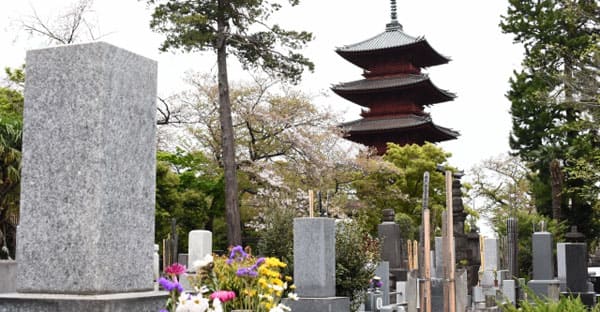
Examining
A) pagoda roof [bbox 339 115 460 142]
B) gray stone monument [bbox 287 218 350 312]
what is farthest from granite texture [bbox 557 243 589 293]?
pagoda roof [bbox 339 115 460 142]

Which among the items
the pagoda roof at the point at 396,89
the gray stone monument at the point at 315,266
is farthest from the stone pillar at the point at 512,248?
the pagoda roof at the point at 396,89

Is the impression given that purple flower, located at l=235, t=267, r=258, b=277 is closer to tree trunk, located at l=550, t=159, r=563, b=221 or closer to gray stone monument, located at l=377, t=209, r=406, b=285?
gray stone monument, located at l=377, t=209, r=406, b=285

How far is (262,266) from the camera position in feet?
21.4

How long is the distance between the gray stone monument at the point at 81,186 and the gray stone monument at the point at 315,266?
5905 millimetres

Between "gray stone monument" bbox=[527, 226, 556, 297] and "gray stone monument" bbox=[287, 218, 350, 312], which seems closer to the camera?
"gray stone monument" bbox=[287, 218, 350, 312]

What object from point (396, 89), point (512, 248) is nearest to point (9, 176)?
point (512, 248)

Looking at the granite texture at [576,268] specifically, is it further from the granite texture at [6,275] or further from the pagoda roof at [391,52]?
the pagoda roof at [391,52]

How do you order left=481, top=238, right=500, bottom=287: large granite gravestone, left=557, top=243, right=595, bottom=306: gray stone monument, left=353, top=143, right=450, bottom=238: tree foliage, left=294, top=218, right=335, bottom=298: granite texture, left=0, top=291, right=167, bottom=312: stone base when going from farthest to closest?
left=353, top=143, right=450, bottom=238: tree foliage
left=481, top=238, right=500, bottom=287: large granite gravestone
left=557, top=243, right=595, bottom=306: gray stone monument
left=294, top=218, right=335, bottom=298: granite texture
left=0, top=291, right=167, bottom=312: stone base

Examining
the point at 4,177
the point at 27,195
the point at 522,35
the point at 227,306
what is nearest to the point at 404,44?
the point at 522,35

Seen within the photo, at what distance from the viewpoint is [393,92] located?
1891 inches

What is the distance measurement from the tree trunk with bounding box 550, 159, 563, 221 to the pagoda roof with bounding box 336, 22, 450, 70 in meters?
18.1

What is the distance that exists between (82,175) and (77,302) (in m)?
0.66

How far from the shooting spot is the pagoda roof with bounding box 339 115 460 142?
4538cm

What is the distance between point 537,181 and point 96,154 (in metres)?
33.2
